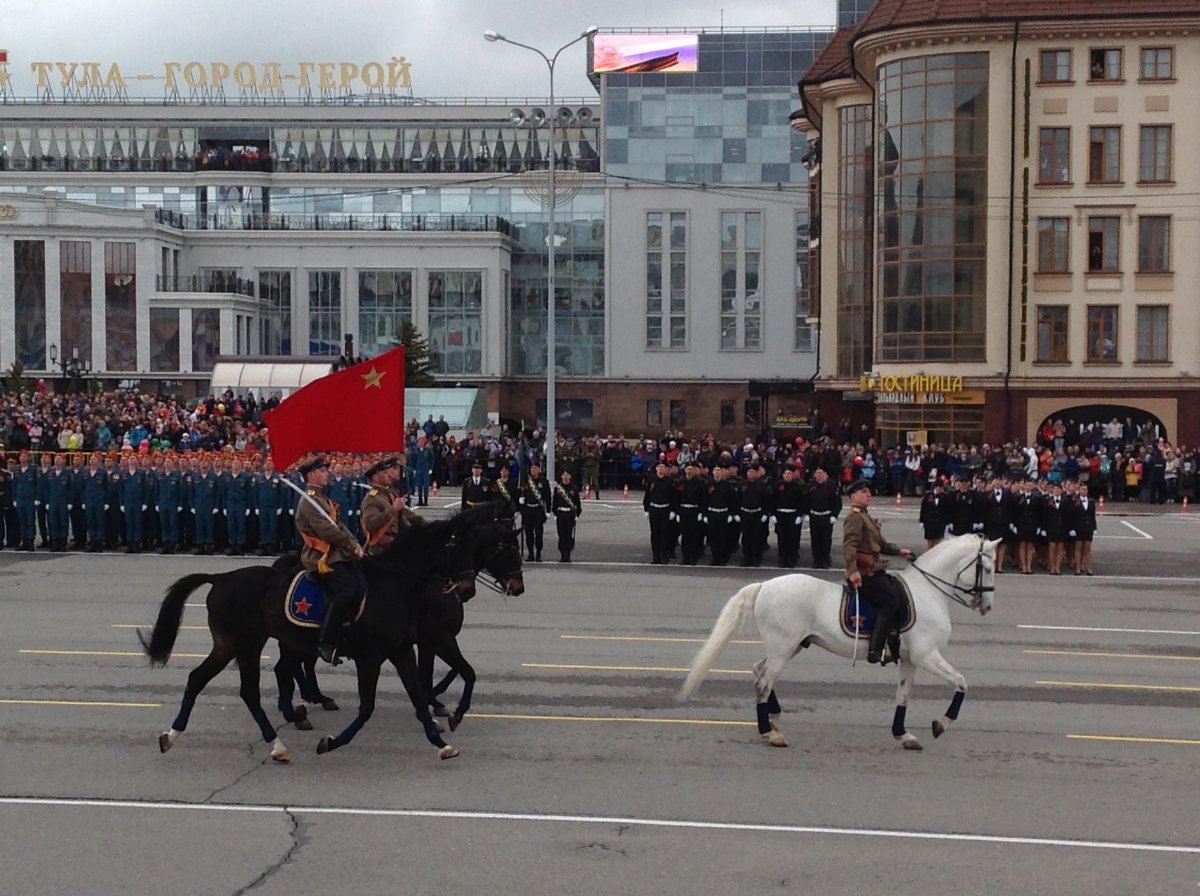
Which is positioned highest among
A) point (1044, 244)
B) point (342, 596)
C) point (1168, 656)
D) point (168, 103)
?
point (168, 103)

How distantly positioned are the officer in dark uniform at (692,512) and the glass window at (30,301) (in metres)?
53.3

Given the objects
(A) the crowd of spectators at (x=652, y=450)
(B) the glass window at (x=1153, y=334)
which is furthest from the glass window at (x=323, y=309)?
(B) the glass window at (x=1153, y=334)

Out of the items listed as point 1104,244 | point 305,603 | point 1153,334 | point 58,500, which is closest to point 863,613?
point 305,603

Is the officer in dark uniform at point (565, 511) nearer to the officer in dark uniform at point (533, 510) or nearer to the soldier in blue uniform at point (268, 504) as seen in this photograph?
the officer in dark uniform at point (533, 510)

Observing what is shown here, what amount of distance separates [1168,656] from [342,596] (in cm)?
988

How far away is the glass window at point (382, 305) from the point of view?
75.8 meters

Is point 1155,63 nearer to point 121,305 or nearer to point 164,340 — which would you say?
point 164,340

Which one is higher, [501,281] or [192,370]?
[501,281]

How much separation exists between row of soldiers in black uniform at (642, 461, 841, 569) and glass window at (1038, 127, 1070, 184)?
82.0 ft

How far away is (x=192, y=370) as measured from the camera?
Answer: 71812 millimetres

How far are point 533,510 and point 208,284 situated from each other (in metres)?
52.5

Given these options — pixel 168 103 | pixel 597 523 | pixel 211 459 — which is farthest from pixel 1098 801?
pixel 168 103

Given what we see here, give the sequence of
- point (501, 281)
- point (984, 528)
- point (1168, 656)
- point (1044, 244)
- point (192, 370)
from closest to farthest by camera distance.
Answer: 1. point (1168, 656)
2. point (984, 528)
3. point (1044, 244)
4. point (192, 370)
5. point (501, 281)

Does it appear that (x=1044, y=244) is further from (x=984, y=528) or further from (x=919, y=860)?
(x=919, y=860)
